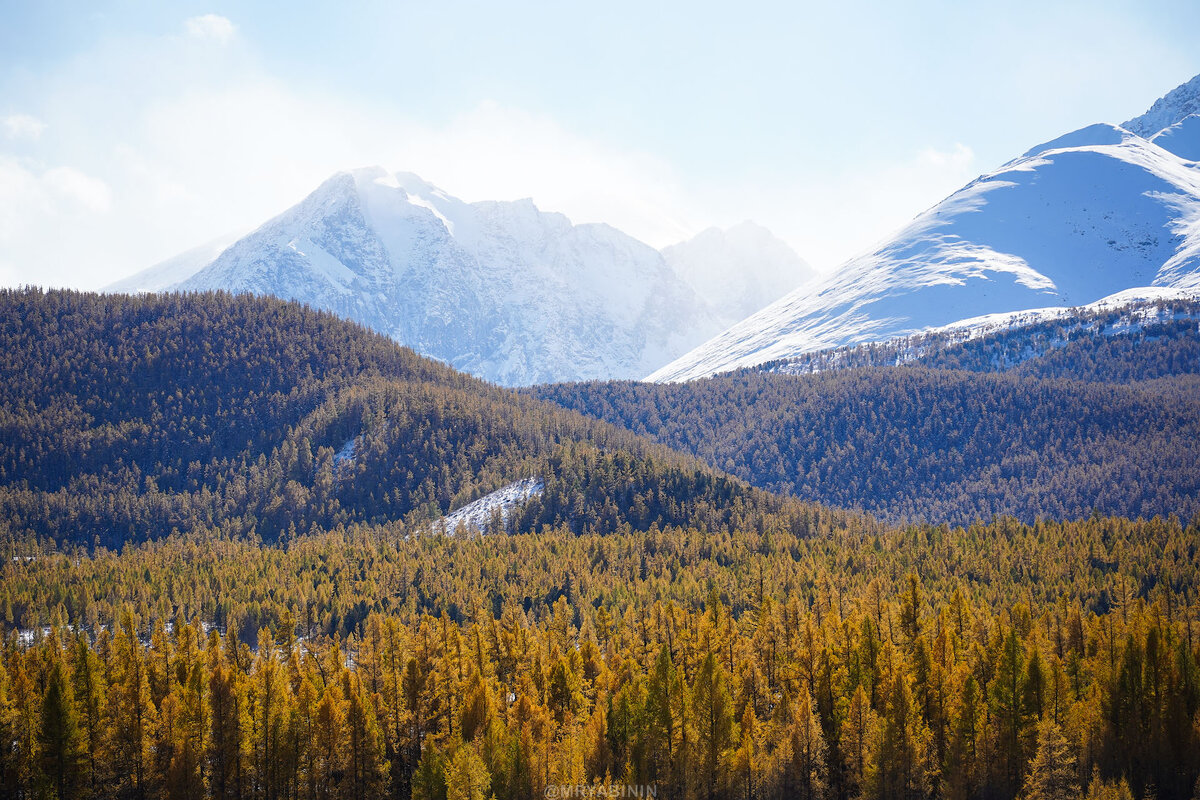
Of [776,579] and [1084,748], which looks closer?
[1084,748]

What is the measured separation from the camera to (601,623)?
450ft

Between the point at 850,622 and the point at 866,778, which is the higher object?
the point at 850,622

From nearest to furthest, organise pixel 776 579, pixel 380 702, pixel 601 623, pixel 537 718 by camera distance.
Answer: pixel 537 718
pixel 380 702
pixel 601 623
pixel 776 579

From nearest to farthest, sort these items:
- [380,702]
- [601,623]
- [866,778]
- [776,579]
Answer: [866,778]
[380,702]
[601,623]
[776,579]

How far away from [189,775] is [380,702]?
1959cm

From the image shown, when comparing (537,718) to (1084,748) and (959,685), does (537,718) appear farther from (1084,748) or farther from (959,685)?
(1084,748)

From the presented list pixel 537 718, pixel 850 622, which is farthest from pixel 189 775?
pixel 850 622

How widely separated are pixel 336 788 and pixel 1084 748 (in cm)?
7048

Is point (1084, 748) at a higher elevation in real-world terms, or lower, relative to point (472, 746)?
lower

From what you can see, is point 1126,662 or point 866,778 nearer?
point 866,778

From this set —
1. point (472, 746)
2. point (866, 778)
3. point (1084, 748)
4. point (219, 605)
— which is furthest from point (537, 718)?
point (219, 605)

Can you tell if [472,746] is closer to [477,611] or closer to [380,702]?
[380,702]

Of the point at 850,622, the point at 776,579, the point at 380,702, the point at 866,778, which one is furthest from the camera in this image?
the point at 776,579

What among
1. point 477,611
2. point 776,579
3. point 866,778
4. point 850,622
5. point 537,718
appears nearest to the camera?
point 866,778
